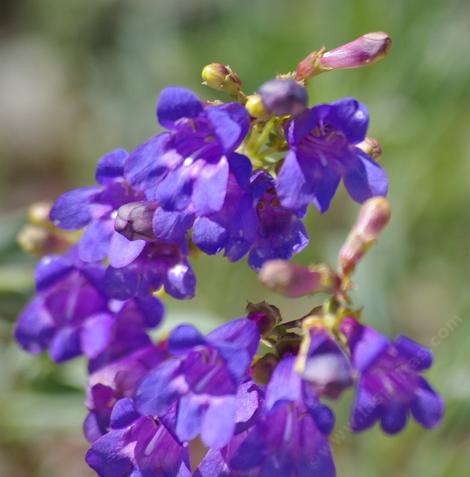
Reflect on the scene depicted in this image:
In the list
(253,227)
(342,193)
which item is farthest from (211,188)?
(342,193)

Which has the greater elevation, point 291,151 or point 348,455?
point 291,151

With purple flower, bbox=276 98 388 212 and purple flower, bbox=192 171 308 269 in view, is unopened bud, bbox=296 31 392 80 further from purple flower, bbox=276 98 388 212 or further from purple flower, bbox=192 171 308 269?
purple flower, bbox=192 171 308 269

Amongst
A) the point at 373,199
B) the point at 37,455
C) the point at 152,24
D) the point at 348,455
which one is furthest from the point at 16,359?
the point at 152,24

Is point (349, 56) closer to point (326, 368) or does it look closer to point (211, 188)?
point (211, 188)

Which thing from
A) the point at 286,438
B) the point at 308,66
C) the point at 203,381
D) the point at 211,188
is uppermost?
the point at 308,66

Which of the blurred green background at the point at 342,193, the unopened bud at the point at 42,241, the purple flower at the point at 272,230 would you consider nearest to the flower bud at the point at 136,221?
the purple flower at the point at 272,230

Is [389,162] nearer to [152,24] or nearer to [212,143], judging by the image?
[152,24]

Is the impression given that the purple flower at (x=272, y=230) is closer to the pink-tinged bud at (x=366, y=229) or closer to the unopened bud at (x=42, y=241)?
the pink-tinged bud at (x=366, y=229)
